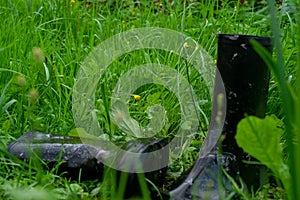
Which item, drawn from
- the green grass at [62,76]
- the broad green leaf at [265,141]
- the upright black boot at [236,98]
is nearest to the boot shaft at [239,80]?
the upright black boot at [236,98]

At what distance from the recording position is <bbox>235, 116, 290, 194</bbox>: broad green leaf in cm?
129

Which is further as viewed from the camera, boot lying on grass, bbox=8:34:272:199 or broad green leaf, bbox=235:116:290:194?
boot lying on grass, bbox=8:34:272:199

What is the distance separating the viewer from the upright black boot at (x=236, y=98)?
1603 mm

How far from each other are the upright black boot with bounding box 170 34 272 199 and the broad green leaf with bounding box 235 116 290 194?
0.26m

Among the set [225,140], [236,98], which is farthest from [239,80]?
[225,140]

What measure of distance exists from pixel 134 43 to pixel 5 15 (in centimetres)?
83

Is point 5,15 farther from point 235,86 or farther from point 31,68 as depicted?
point 235,86

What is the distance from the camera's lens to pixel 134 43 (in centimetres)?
290

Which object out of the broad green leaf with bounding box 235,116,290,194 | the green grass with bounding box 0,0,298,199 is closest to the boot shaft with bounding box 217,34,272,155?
the green grass with bounding box 0,0,298,199

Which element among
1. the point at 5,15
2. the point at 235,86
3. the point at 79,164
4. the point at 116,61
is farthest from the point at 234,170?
the point at 5,15

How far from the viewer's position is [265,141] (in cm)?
130

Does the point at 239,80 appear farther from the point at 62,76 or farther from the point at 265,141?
the point at 62,76

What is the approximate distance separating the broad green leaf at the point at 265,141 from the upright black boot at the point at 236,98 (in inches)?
10.3

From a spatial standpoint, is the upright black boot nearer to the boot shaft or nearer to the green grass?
the boot shaft
